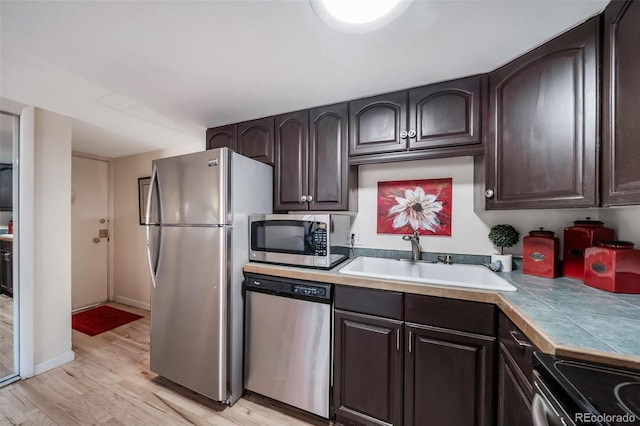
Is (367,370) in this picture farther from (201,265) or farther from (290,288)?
(201,265)

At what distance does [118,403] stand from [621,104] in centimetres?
316

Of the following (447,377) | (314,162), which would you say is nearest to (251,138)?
(314,162)

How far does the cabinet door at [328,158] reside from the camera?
6.01 feet

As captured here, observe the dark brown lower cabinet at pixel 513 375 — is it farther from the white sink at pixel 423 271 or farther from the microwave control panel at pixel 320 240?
the microwave control panel at pixel 320 240

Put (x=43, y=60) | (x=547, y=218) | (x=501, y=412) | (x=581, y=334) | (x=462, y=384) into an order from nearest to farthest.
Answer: (x=581, y=334), (x=501, y=412), (x=462, y=384), (x=43, y=60), (x=547, y=218)

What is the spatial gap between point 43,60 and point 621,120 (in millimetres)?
2747

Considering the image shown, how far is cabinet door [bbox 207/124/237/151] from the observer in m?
2.24

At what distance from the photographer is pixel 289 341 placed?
1.58 m

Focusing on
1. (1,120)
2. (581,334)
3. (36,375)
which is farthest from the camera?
(36,375)

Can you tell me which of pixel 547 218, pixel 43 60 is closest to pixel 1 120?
pixel 43 60

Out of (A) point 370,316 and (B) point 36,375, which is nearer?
(A) point 370,316

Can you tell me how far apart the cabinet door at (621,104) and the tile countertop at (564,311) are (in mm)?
422

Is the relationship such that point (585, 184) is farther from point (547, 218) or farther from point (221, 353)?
point (221, 353)

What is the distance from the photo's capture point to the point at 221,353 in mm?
1606
